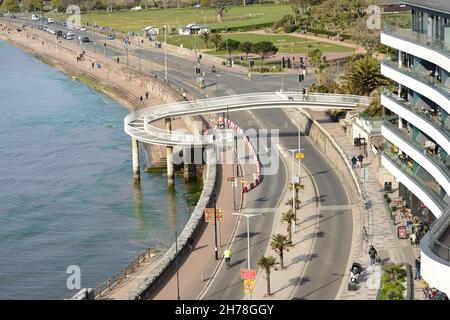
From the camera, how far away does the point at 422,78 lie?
51281mm

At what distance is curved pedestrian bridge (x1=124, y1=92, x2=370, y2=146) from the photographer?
247ft

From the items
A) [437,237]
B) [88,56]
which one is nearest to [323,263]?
[437,237]

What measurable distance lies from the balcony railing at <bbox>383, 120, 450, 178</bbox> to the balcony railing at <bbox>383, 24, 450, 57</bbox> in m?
5.42

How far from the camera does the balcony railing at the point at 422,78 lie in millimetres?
47906

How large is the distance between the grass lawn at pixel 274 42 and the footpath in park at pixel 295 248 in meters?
72.4

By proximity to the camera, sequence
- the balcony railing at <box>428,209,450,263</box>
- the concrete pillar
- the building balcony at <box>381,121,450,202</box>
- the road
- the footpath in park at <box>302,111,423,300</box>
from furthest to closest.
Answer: the concrete pillar → the building balcony at <box>381,121,450,202</box> → the road → the footpath in park at <box>302,111,423,300</box> → the balcony railing at <box>428,209,450,263</box>

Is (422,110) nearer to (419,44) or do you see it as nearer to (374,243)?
(419,44)

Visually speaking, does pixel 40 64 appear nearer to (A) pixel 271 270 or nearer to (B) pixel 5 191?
(B) pixel 5 191

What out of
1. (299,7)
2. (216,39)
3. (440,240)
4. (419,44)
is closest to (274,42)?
(216,39)

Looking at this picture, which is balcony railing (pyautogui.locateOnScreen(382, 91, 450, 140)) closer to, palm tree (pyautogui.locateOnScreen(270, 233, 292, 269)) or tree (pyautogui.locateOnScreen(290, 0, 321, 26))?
palm tree (pyautogui.locateOnScreen(270, 233, 292, 269))

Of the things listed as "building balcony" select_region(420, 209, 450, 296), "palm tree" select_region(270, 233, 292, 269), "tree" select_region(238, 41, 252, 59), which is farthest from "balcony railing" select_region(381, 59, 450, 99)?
"tree" select_region(238, 41, 252, 59)

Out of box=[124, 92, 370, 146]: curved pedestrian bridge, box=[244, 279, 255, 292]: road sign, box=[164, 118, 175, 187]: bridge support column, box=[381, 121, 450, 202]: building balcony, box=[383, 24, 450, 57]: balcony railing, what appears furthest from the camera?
box=[164, 118, 175, 187]: bridge support column

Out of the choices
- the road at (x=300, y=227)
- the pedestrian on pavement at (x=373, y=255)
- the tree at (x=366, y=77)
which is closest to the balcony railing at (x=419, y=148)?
the pedestrian on pavement at (x=373, y=255)

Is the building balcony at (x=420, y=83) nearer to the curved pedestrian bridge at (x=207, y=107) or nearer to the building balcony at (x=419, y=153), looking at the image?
the building balcony at (x=419, y=153)
